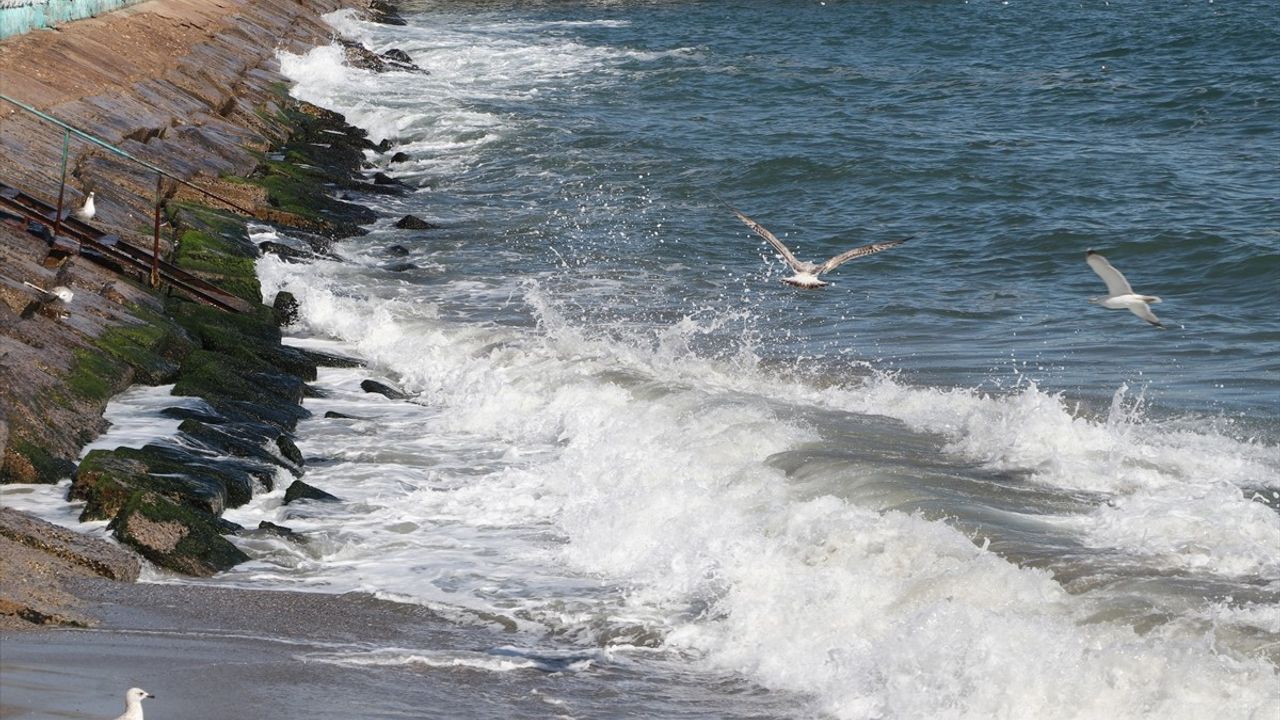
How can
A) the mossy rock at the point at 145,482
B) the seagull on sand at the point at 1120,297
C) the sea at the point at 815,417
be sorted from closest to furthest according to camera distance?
the sea at the point at 815,417
the mossy rock at the point at 145,482
the seagull on sand at the point at 1120,297

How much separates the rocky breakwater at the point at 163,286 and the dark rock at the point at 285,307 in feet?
0.15

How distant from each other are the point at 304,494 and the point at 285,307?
570cm

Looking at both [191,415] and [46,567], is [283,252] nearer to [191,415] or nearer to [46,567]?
[191,415]

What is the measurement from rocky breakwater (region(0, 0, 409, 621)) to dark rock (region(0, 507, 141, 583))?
0.03m

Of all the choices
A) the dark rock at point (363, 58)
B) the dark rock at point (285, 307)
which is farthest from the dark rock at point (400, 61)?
the dark rock at point (285, 307)

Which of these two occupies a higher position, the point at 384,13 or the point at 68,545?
the point at 384,13

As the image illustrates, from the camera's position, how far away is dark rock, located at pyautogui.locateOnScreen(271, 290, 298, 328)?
15.8 meters

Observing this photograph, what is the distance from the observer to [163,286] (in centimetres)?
1469

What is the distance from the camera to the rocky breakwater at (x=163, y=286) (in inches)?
383

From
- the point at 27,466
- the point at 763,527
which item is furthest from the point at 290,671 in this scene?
the point at 763,527

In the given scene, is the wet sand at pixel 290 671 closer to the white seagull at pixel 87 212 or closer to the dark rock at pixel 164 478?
the dark rock at pixel 164 478

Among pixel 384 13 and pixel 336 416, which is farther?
→ pixel 384 13

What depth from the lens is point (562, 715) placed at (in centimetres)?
753

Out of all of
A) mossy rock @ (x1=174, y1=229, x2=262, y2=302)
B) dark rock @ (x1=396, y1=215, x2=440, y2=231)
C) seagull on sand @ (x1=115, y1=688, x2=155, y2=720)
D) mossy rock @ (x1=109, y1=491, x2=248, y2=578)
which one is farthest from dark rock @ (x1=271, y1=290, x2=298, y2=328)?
seagull on sand @ (x1=115, y1=688, x2=155, y2=720)
